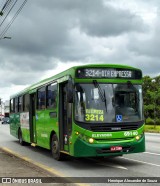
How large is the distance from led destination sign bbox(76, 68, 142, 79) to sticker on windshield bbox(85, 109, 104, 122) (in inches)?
43.5

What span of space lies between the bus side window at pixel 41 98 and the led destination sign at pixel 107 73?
147 inches

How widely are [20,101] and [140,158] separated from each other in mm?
9192

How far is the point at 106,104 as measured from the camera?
11656mm

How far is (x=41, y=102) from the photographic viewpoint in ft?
51.7

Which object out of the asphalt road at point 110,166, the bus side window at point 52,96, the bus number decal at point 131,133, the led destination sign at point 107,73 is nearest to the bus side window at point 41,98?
the bus side window at point 52,96

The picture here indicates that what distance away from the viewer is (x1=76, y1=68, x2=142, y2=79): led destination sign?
38.9 feet

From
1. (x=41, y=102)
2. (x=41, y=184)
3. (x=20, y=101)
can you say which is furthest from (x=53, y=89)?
(x=20, y=101)

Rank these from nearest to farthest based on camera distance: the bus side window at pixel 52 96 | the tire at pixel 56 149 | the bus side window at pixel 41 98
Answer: the tire at pixel 56 149, the bus side window at pixel 52 96, the bus side window at pixel 41 98

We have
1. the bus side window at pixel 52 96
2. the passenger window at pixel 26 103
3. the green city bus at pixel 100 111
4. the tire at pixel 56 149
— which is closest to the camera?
the green city bus at pixel 100 111

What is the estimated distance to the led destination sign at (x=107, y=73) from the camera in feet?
38.9

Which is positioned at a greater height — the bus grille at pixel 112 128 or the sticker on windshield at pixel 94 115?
the sticker on windshield at pixel 94 115

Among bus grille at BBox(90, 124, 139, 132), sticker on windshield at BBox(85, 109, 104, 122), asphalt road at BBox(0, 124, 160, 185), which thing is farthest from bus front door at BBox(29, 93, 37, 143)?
bus grille at BBox(90, 124, 139, 132)

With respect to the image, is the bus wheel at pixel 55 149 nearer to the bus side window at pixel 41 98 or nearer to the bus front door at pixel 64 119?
the bus front door at pixel 64 119

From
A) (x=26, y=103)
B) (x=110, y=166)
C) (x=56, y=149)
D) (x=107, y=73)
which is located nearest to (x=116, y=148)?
(x=110, y=166)
